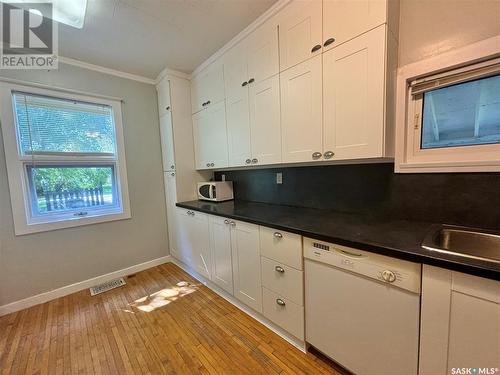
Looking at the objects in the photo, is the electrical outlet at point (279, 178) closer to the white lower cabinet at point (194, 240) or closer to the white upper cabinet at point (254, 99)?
the white upper cabinet at point (254, 99)

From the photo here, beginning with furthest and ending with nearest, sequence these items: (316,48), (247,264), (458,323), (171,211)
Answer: (171,211) < (247,264) < (316,48) < (458,323)

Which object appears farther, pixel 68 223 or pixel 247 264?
pixel 68 223

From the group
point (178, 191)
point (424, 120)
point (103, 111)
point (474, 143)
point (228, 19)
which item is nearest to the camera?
point (474, 143)

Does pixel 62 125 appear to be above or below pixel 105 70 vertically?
below

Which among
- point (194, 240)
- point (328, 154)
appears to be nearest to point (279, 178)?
point (328, 154)

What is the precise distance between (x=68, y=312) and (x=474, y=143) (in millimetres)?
3480

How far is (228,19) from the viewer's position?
5.75 ft

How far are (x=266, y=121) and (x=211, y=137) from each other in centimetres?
89

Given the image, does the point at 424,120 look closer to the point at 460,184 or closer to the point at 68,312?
the point at 460,184

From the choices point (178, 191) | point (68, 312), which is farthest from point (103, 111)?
point (68, 312)

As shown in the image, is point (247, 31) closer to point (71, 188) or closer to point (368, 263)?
point (368, 263)

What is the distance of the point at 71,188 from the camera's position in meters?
2.34

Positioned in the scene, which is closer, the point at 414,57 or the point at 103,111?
the point at 414,57

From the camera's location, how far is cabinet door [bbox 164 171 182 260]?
2.75 meters
